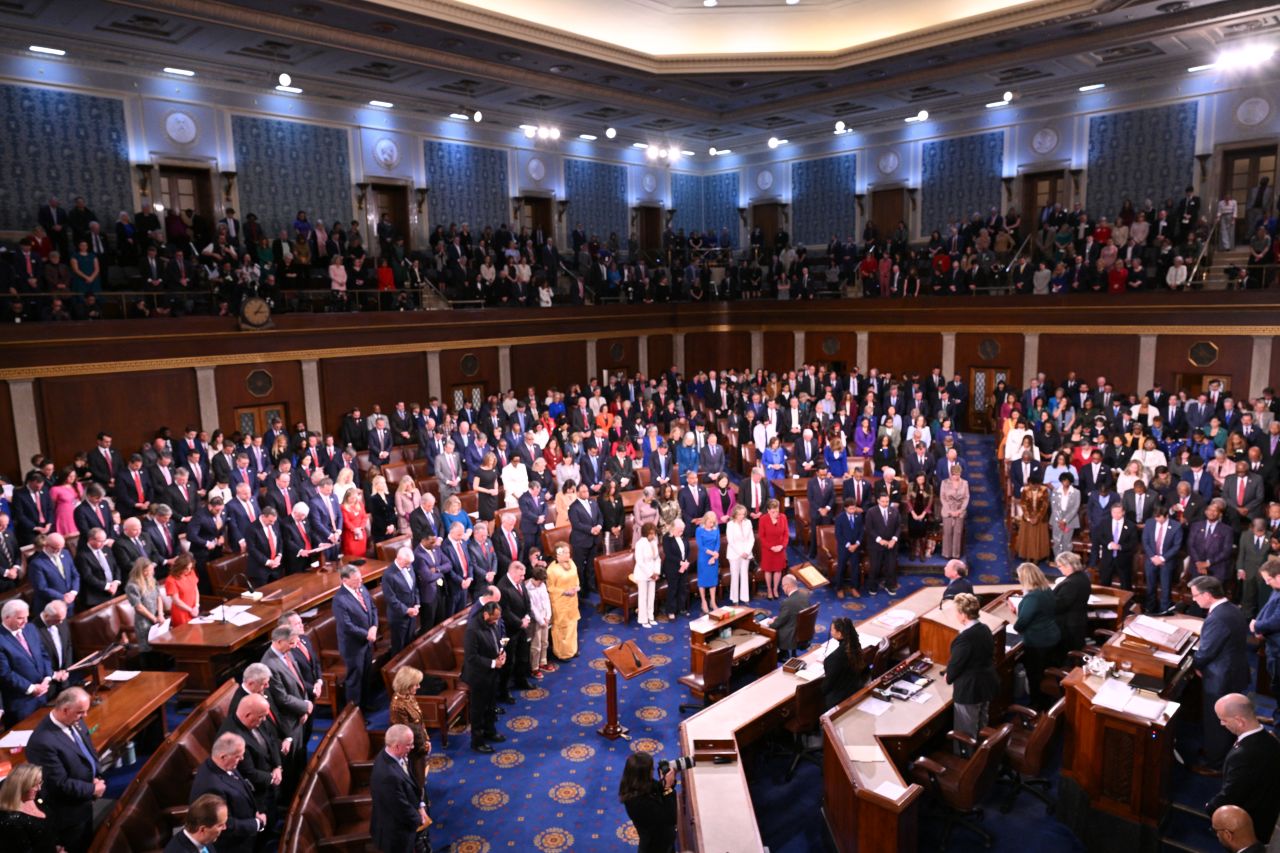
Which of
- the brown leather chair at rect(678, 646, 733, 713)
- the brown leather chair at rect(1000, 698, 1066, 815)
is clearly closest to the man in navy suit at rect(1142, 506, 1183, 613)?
the brown leather chair at rect(1000, 698, 1066, 815)

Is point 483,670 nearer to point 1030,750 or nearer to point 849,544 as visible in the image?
point 1030,750

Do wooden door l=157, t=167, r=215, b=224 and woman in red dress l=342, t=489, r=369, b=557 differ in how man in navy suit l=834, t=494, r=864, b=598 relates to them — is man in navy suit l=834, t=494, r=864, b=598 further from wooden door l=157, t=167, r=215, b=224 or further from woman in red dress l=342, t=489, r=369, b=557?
wooden door l=157, t=167, r=215, b=224

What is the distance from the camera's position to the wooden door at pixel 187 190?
1805 cm

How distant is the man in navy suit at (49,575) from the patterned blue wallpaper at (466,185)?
16.0m

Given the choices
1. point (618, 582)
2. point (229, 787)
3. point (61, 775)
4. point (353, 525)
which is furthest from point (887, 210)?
point (61, 775)

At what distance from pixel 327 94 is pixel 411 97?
6.70ft

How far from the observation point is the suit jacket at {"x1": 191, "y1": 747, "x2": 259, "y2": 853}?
4.99 metres

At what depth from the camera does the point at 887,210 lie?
25.4 metres

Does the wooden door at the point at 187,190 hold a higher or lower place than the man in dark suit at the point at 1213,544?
higher

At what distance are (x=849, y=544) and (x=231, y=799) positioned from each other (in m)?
8.35

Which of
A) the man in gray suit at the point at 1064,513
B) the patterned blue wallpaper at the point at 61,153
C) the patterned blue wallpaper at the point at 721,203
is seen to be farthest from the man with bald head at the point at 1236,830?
the patterned blue wallpaper at the point at 721,203

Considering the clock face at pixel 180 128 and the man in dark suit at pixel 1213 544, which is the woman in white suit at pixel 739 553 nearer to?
the man in dark suit at pixel 1213 544

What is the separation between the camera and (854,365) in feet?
74.1

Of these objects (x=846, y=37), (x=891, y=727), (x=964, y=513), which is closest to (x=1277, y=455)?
(x=964, y=513)
